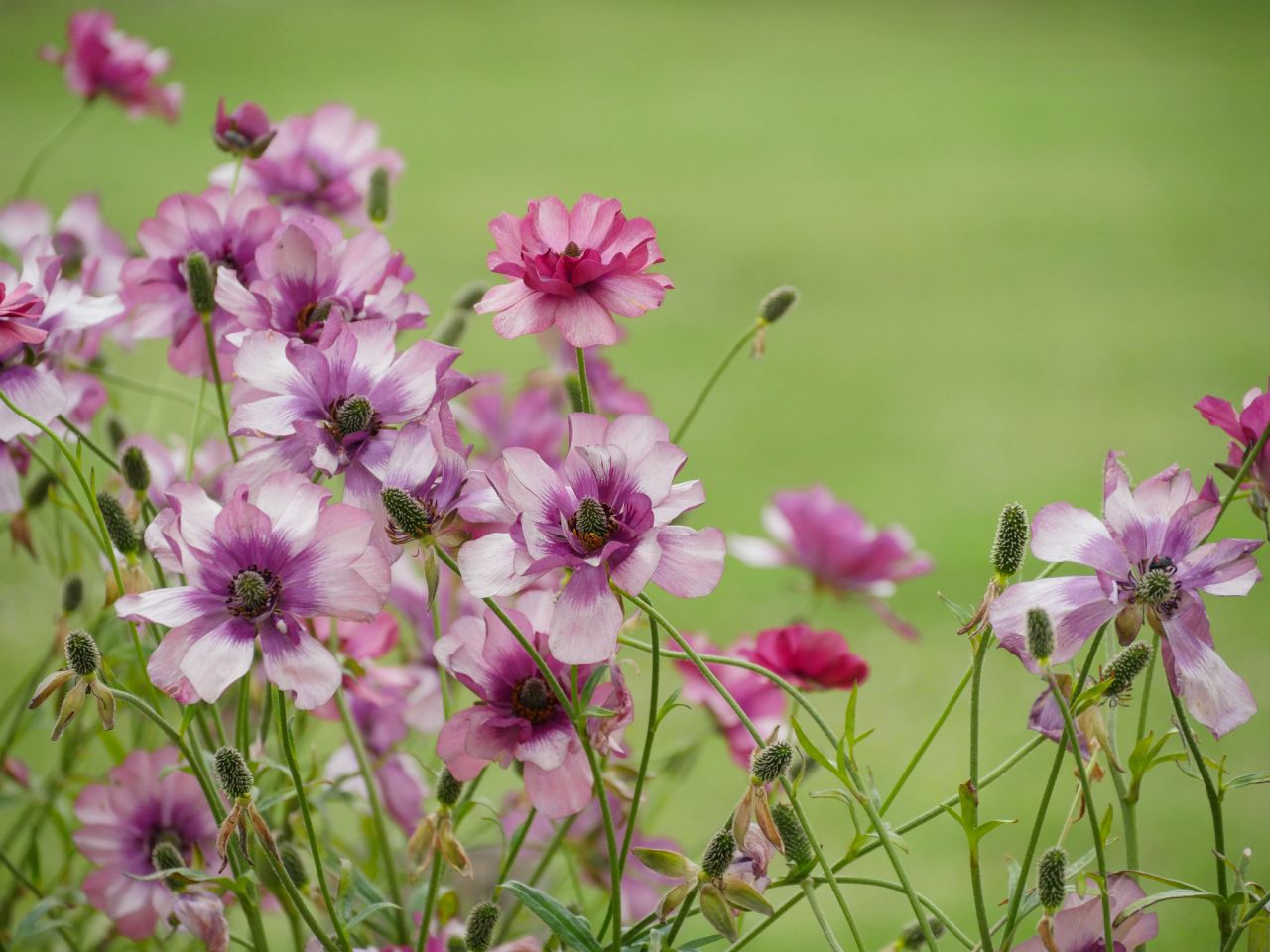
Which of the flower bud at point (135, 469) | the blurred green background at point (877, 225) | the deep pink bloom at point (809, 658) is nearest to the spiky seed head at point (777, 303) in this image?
the deep pink bloom at point (809, 658)

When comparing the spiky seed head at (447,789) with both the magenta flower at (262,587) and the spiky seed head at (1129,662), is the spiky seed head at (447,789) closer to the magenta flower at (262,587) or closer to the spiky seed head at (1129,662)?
the magenta flower at (262,587)

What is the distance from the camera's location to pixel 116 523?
0.39m

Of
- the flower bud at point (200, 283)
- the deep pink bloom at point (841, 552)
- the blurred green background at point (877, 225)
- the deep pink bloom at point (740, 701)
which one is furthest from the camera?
the blurred green background at point (877, 225)

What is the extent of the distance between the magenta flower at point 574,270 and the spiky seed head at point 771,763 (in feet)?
0.38

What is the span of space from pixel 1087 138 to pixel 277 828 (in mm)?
3182

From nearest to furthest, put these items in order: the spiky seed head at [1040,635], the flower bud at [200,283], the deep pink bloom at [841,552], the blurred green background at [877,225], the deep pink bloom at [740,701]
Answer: the spiky seed head at [1040,635] → the flower bud at [200,283] → the deep pink bloom at [740,701] → the deep pink bloom at [841,552] → the blurred green background at [877,225]

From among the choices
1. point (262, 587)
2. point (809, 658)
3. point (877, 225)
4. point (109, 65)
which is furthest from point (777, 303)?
point (877, 225)

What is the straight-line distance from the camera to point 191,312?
44 cm

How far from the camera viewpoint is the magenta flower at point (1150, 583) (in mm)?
332

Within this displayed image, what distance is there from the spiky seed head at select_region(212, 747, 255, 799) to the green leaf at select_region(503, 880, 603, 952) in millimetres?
72

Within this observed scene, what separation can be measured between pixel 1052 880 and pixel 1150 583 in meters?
0.08

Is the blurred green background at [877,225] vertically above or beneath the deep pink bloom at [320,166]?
above

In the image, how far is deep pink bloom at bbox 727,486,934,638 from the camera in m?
0.67

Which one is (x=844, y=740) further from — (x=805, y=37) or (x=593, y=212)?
(x=805, y=37)
